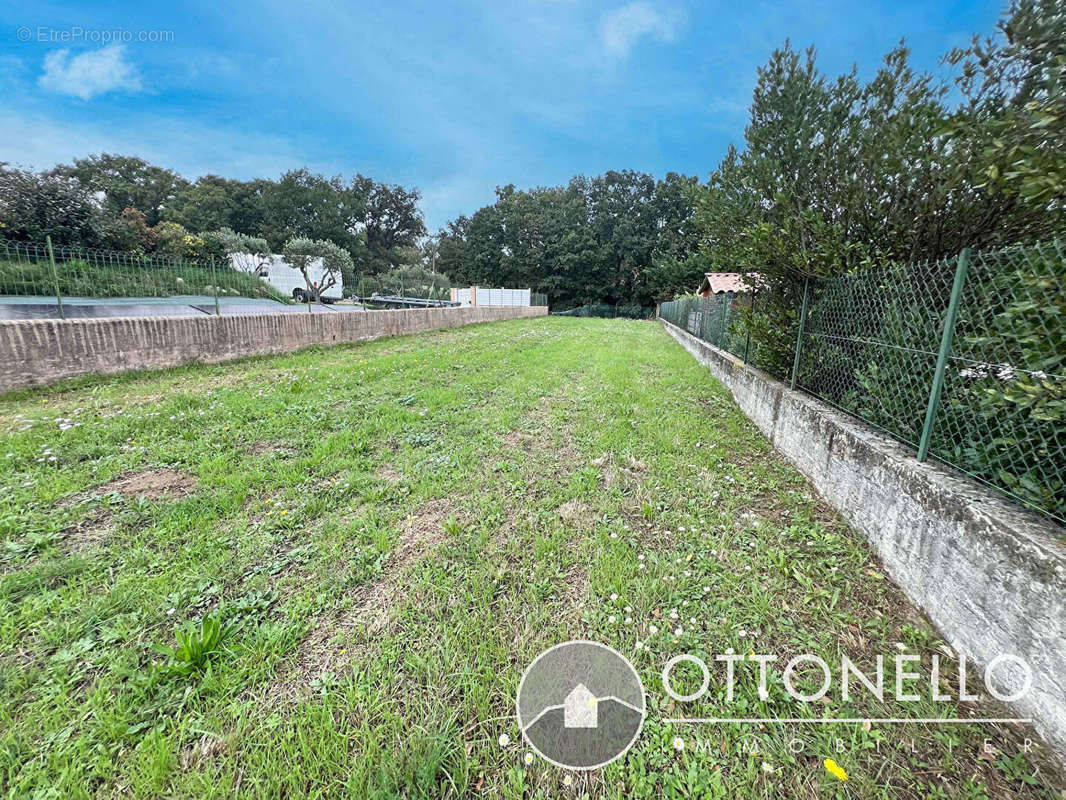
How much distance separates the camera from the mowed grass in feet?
3.81

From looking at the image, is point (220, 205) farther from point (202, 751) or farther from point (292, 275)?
point (202, 751)

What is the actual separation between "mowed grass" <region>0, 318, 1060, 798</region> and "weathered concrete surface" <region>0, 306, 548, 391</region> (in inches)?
41.4

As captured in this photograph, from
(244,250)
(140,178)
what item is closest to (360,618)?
(244,250)

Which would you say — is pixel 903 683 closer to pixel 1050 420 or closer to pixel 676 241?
pixel 1050 420

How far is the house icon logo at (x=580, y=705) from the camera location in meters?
1.24

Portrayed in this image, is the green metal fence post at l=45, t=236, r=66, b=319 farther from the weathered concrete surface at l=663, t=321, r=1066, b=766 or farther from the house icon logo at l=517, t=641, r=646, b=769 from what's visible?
the weathered concrete surface at l=663, t=321, r=1066, b=766

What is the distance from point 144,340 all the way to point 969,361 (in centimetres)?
833

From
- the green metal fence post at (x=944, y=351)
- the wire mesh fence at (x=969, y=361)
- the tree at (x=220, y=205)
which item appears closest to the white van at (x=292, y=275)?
the wire mesh fence at (x=969, y=361)

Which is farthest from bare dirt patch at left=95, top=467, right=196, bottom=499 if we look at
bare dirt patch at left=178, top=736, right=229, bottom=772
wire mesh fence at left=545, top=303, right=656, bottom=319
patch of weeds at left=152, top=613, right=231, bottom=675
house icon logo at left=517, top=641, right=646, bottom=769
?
wire mesh fence at left=545, top=303, right=656, bottom=319

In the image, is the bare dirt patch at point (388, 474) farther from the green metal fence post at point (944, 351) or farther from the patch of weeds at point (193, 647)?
the green metal fence post at point (944, 351)

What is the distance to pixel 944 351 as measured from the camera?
210 cm

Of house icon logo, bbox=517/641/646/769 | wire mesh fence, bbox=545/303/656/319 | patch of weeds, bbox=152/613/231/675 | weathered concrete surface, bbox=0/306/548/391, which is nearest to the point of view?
house icon logo, bbox=517/641/646/769

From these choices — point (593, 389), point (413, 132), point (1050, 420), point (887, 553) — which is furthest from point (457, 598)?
point (413, 132)

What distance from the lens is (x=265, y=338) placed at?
705 centimetres
